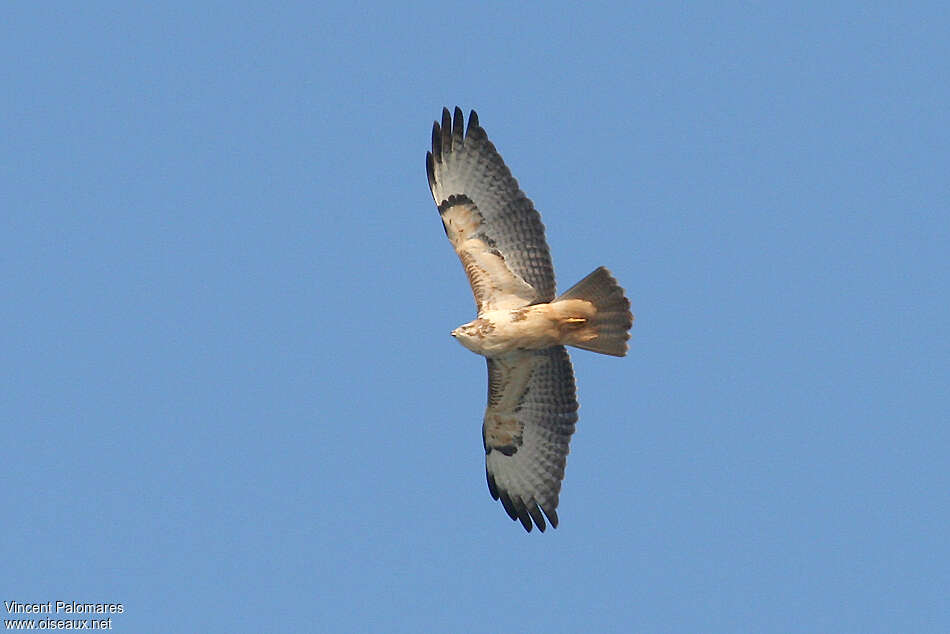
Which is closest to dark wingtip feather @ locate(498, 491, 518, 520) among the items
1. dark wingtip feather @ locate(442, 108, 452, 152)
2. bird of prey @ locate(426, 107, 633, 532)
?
bird of prey @ locate(426, 107, 633, 532)

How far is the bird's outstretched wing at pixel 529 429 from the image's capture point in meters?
12.8

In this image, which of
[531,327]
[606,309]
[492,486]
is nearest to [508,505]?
[492,486]

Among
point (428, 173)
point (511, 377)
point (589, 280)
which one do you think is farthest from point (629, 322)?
point (428, 173)

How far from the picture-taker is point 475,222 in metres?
12.7

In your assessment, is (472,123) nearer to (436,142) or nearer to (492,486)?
(436,142)

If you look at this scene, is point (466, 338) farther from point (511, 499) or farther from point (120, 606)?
point (120, 606)

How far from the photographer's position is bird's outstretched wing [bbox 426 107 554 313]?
12516mm

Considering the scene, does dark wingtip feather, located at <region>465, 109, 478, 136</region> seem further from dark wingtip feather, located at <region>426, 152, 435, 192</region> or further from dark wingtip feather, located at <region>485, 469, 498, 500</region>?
dark wingtip feather, located at <region>485, 469, 498, 500</region>

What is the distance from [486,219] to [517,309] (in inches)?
35.0

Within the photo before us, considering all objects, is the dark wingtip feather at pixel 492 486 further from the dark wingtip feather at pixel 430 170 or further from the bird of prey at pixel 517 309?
the dark wingtip feather at pixel 430 170

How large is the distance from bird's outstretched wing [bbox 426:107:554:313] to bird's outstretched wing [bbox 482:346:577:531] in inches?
24.4

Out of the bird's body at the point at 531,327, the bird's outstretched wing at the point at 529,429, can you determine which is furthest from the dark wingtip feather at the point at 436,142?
the bird's outstretched wing at the point at 529,429

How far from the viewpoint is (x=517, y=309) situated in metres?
12.4

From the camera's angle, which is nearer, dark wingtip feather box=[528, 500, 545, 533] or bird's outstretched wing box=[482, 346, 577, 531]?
bird's outstretched wing box=[482, 346, 577, 531]
